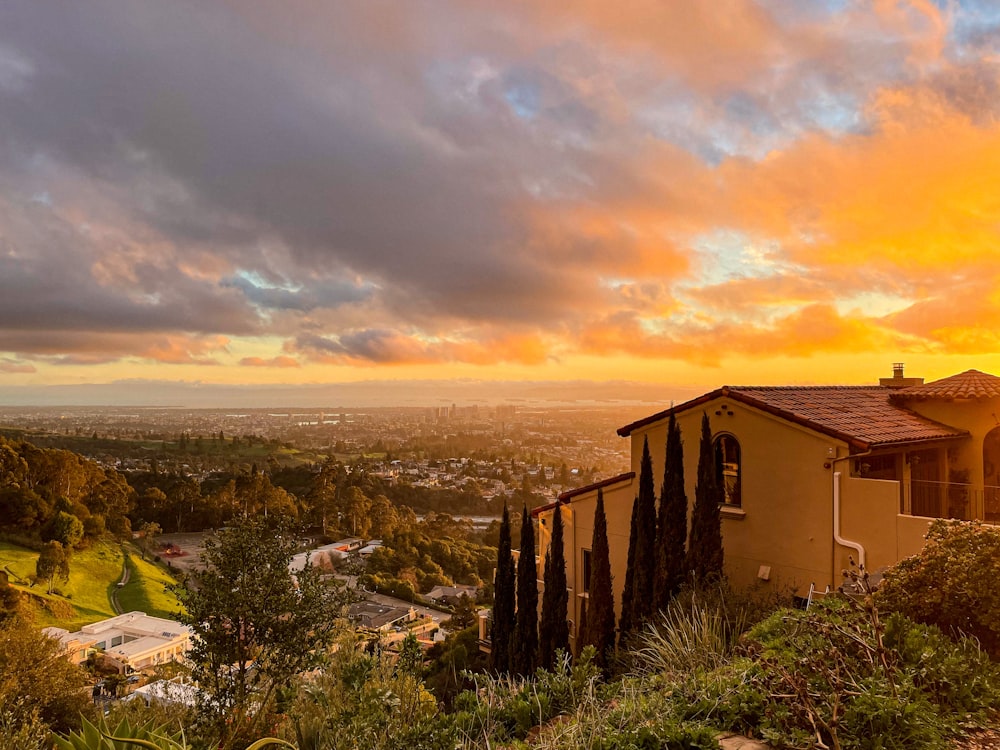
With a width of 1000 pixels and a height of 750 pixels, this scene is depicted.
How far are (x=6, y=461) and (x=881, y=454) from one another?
61.9 metres

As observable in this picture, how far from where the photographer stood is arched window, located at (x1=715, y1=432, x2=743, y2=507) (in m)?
11.8

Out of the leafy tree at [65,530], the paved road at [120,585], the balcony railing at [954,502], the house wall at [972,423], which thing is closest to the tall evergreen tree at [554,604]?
the balcony railing at [954,502]

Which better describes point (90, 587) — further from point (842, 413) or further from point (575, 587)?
point (842, 413)

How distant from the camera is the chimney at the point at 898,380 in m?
15.4

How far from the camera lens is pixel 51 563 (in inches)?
1558

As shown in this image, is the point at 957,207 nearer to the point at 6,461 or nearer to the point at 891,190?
the point at 891,190

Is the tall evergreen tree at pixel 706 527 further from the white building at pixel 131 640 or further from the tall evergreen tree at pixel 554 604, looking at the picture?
the white building at pixel 131 640

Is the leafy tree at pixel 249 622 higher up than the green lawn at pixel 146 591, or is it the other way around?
the leafy tree at pixel 249 622

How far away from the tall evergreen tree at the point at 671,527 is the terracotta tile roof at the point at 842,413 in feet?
4.53

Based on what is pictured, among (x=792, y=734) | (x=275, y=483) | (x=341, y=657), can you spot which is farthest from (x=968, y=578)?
(x=275, y=483)

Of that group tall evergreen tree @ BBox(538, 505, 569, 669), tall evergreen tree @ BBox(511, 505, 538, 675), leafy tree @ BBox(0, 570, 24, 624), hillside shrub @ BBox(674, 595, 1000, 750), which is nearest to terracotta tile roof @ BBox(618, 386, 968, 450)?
tall evergreen tree @ BBox(538, 505, 569, 669)

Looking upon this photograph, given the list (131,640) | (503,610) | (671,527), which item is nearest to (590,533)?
(503,610)

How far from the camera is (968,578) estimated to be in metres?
5.09

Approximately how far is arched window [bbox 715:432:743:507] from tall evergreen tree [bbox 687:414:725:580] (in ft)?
2.72
